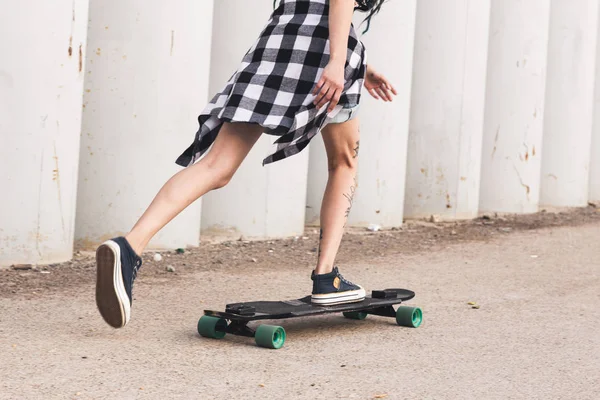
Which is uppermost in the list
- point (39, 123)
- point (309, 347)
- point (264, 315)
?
point (39, 123)

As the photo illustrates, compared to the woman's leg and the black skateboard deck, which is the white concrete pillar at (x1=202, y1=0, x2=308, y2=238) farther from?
the woman's leg

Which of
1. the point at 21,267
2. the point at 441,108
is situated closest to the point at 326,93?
the point at 21,267

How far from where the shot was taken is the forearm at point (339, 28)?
3.69 metres

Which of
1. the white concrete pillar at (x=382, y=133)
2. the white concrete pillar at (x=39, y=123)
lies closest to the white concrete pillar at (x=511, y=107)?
the white concrete pillar at (x=382, y=133)

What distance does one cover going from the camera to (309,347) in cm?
376

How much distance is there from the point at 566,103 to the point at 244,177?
5.53m

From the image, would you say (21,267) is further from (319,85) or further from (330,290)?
(319,85)

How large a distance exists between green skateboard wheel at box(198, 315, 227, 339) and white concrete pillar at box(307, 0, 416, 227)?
428 cm

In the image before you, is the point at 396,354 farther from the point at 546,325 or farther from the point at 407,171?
the point at 407,171

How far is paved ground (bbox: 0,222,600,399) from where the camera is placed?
3.11 m

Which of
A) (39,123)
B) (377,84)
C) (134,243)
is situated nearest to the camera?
(134,243)

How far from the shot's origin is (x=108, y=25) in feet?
19.5

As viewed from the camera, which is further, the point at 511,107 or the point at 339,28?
the point at 511,107

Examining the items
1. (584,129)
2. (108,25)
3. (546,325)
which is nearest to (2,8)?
(108,25)
